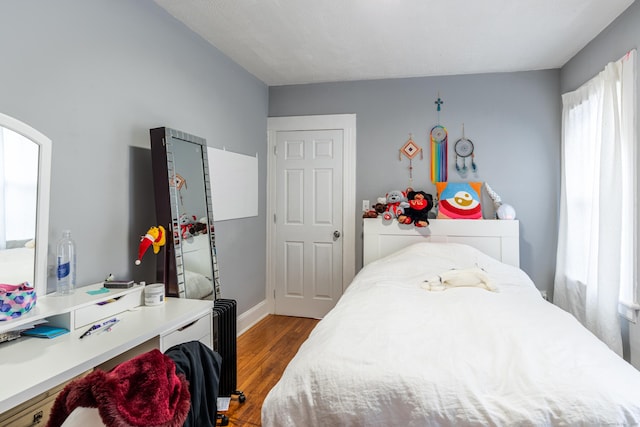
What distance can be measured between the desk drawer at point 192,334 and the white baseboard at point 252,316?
1.47 metres

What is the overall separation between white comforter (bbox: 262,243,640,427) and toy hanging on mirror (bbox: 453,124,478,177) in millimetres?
2032

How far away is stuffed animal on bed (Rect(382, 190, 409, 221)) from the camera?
357 centimetres

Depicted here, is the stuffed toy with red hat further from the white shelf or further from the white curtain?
the white curtain

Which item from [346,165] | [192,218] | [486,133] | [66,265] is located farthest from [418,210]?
[66,265]

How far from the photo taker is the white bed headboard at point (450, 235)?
3.40 m

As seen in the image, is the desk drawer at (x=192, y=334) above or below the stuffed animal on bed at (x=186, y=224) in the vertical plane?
below

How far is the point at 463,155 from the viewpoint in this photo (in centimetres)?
368

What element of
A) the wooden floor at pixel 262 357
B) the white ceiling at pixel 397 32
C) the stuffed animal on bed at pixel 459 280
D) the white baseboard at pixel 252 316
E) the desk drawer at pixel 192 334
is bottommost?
the wooden floor at pixel 262 357

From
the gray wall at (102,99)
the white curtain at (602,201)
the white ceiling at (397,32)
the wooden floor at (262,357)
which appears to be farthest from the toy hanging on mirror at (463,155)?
the gray wall at (102,99)

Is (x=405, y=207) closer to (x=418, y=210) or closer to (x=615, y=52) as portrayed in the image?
(x=418, y=210)

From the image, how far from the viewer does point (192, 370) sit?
103cm

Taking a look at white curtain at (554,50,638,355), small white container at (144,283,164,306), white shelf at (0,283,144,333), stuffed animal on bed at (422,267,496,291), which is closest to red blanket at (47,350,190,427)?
white shelf at (0,283,144,333)

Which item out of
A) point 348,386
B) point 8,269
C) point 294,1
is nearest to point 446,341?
point 348,386

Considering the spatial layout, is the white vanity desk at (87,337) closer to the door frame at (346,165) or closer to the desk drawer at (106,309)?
the desk drawer at (106,309)
